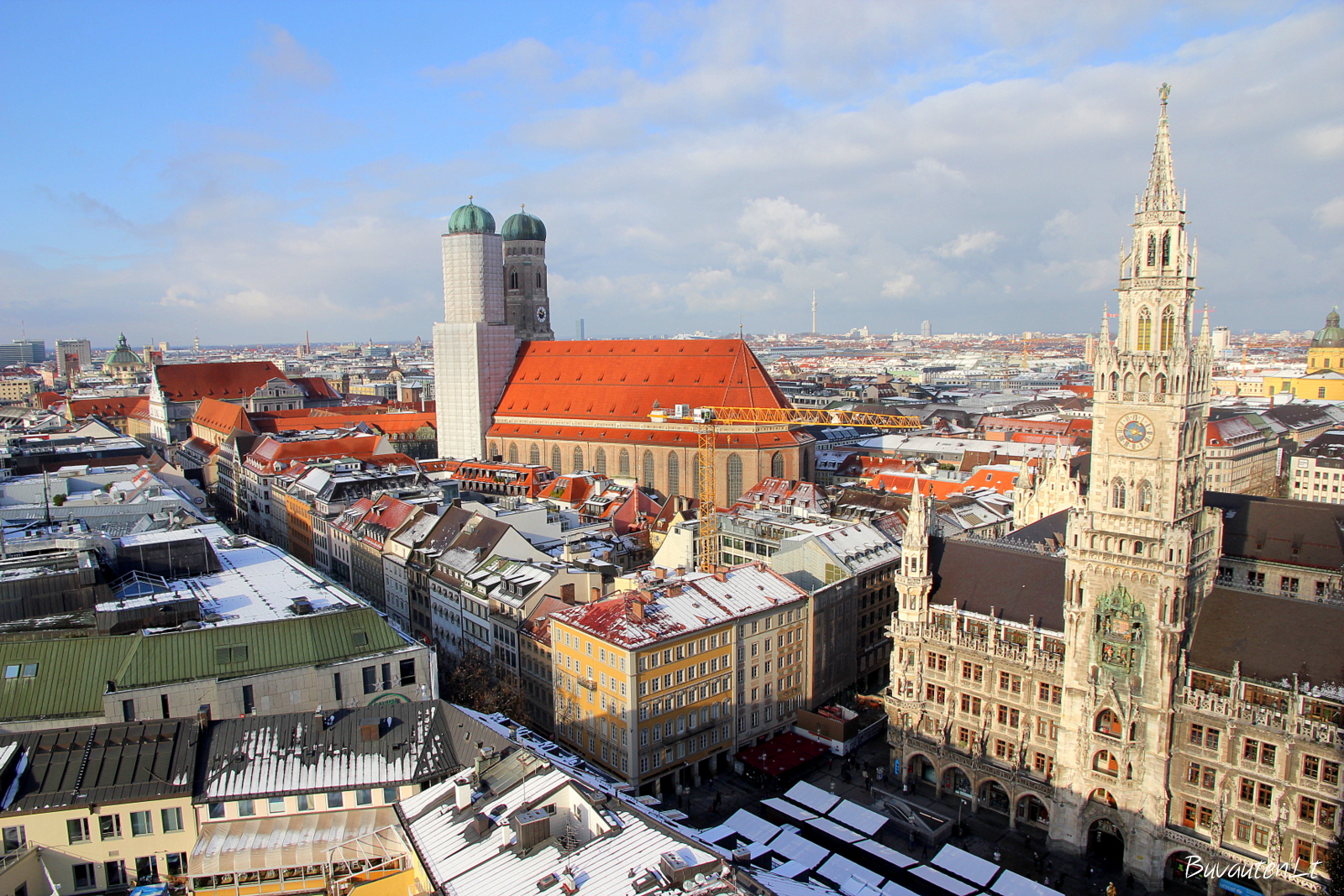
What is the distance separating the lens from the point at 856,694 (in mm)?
76188

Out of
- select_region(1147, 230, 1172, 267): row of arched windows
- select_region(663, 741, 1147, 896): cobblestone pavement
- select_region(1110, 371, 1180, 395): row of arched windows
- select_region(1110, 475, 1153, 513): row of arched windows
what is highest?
select_region(1147, 230, 1172, 267): row of arched windows

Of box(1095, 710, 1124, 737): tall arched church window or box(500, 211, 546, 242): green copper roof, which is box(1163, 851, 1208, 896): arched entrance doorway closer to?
box(1095, 710, 1124, 737): tall arched church window

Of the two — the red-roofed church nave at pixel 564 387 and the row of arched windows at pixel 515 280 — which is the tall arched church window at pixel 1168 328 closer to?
the red-roofed church nave at pixel 564 387

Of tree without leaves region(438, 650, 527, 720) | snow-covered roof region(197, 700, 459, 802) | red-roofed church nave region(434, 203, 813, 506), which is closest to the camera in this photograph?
snow-covered roof region(197, 700, 459, 802)

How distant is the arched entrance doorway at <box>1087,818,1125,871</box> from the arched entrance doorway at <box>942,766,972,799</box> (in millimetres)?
8035

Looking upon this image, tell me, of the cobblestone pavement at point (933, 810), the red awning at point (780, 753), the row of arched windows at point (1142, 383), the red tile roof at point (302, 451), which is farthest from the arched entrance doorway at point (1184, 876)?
the red tile roof at point (302, 451)

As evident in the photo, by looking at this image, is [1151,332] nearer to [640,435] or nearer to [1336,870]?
[1336,870]

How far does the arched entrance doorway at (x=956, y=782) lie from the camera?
6050 centimetres

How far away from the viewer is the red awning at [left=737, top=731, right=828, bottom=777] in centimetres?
6319

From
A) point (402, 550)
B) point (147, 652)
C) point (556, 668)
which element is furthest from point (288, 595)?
point (402, 550)

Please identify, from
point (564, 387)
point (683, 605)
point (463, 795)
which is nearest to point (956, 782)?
point (683, 605)

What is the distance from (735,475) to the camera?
12438 centimetres

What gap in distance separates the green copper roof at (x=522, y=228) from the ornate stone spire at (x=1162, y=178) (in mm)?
122311

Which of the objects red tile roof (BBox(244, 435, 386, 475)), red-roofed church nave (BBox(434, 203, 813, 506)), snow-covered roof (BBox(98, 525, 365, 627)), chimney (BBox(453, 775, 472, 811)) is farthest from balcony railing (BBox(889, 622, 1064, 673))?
red tile roof (BBox(244, 435, 386, 475))
